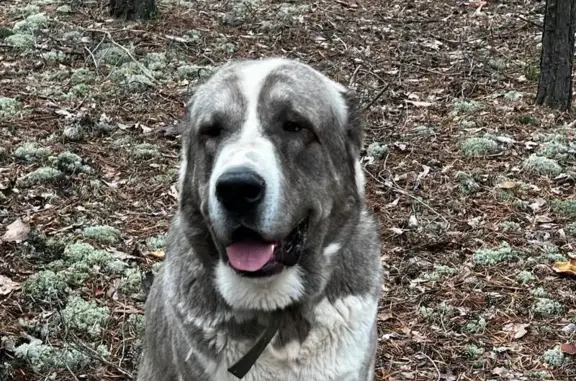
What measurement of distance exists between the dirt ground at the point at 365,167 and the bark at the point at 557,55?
0.24m

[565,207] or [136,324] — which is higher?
[565,207]

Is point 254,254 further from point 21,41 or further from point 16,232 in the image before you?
point 21,41

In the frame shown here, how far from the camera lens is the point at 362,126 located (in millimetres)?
3693

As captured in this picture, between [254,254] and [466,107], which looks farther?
[466,107]

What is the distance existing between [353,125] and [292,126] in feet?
1.42

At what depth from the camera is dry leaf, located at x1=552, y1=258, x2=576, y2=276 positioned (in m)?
5.19

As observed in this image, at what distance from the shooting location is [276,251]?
3127 millimetres

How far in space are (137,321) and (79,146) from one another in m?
Result: 2.53

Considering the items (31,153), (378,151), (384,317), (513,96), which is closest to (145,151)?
(31,153)

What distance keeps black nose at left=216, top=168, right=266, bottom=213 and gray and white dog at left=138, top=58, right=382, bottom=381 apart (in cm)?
8

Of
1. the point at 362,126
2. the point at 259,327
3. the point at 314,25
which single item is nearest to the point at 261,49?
the point at 314,25

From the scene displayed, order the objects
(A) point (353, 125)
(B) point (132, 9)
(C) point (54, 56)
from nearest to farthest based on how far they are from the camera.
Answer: (A) point (353, 125), (C) point (54, 56), (B) point (132, 9)

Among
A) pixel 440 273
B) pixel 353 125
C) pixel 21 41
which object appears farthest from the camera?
pixel 21 41

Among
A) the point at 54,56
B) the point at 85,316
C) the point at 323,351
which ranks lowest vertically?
the point at 54,56
